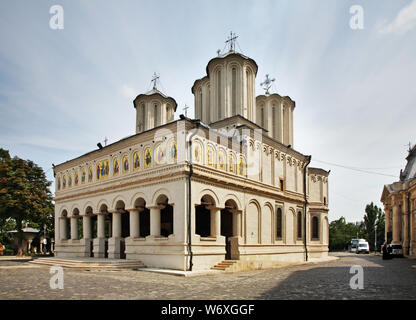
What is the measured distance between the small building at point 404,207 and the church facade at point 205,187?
9561mm

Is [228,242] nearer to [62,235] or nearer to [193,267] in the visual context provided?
[193,267]

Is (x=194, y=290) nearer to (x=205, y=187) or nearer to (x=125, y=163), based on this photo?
(x=205, y=187)

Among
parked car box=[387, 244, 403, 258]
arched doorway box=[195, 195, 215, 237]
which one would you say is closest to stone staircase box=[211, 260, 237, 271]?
arched doorway box=[195, 195, 215, 237]

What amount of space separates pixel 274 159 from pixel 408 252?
2101 centimetres

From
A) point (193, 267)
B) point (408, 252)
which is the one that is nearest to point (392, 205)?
point (408, 252)

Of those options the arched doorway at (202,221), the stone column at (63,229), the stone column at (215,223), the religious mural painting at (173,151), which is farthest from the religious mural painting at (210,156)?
the stone column at (63,229)

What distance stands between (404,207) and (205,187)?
27.9m

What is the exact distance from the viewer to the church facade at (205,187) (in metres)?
19.0

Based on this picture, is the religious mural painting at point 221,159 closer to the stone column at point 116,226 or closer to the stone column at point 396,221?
the stone column at point 116,226

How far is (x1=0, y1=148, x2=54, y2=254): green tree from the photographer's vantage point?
33125mm

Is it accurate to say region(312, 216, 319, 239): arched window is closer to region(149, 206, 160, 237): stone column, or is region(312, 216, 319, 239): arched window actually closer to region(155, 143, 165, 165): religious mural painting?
region(149, 206, 160, 237): stone column

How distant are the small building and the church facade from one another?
31.4 feet

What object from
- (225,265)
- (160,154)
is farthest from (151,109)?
(225,265)

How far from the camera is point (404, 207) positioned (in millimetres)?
37312
